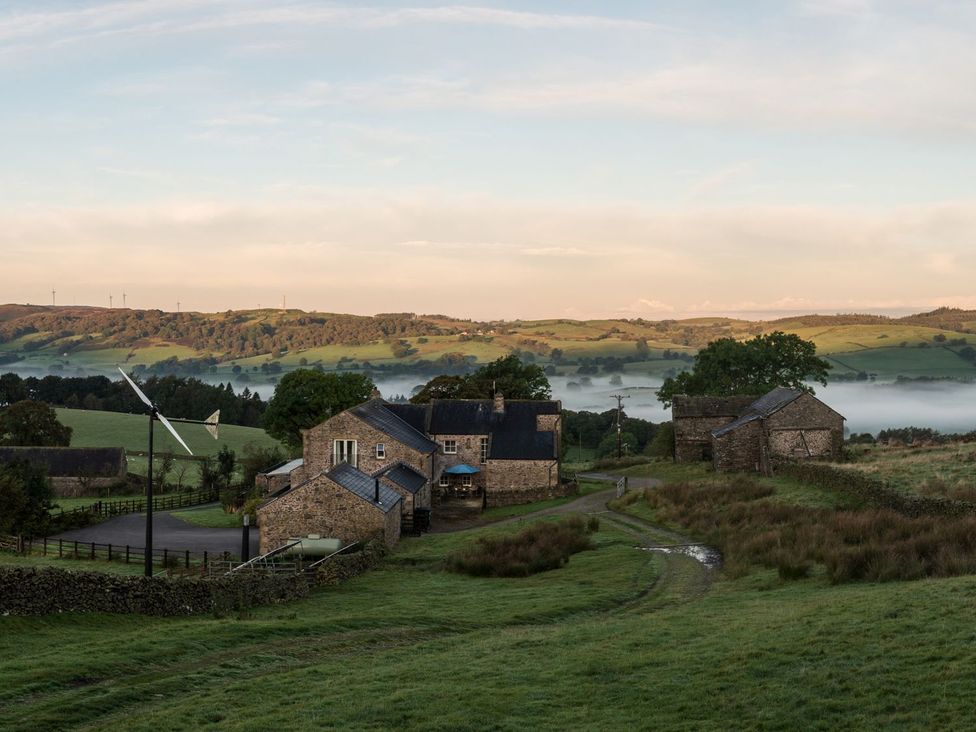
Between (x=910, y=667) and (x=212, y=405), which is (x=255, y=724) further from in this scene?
(x=212, y=405)

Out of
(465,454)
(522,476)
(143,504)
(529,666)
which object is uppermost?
(465,454)

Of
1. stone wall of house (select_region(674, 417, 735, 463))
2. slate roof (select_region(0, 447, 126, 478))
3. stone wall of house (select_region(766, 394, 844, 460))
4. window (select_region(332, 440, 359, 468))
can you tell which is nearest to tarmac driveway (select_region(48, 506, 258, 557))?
window (select_region(332, 440, 359, 468))

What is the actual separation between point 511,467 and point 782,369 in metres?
39.6

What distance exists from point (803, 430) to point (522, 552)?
3197 cm

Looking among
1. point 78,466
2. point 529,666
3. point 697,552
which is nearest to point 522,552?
point 697,552

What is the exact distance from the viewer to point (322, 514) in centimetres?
4209

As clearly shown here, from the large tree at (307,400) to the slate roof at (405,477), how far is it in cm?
2018

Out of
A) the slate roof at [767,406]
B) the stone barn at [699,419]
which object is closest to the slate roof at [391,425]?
the slate roof at [767,406]

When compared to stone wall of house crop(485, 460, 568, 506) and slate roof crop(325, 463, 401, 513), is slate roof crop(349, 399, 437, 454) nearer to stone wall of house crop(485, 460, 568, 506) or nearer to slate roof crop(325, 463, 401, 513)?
stone wall of house crop(485, 460, 568, 506)

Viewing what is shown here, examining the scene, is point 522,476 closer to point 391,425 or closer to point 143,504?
point 391,425

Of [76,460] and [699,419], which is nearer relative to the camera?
[699,419]

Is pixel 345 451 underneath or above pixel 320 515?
above

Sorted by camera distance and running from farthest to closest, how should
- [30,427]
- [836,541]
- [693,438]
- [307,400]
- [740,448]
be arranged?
[30,427] → [307,400] → [693,438] → [740,448] → [836,541]

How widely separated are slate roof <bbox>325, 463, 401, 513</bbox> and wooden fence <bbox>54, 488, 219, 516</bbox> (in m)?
22.5
